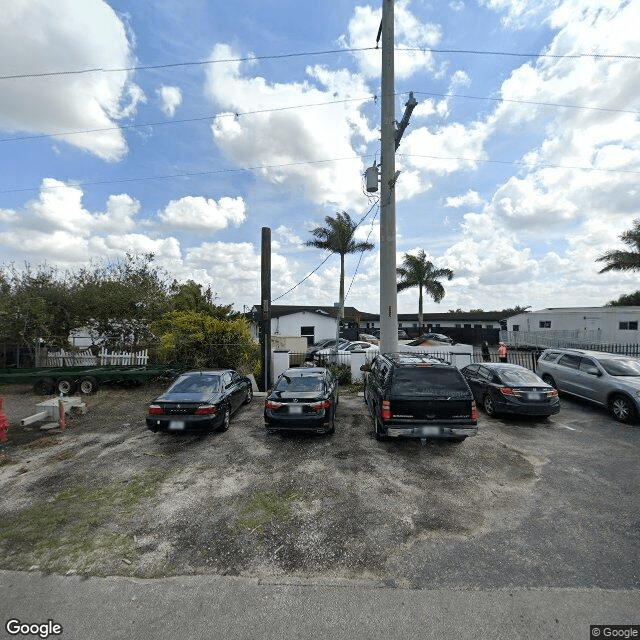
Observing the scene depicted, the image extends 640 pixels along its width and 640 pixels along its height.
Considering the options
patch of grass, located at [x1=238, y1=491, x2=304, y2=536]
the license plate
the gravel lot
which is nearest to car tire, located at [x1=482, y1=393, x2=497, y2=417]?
the gravel lot

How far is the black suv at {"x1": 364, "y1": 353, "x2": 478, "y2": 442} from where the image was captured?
630 cm

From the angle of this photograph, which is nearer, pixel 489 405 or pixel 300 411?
pixel 300 411

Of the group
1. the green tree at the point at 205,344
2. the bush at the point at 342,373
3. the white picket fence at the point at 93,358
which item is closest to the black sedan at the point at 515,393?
the bush at the point at 342,373

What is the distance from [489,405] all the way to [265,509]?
23.2ft

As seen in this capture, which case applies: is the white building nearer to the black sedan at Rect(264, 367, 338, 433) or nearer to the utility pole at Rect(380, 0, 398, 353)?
the utility pole at Rect(380, 0, 398, 353)

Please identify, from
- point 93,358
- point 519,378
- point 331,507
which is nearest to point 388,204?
point 519,378

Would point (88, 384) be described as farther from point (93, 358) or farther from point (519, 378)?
point (519, 378)

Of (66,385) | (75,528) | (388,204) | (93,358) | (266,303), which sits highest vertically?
(388,204)

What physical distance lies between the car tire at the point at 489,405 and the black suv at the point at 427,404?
3165mm

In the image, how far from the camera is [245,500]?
4.86m

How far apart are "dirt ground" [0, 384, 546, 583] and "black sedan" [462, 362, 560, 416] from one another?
1.35m

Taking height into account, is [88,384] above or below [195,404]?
below

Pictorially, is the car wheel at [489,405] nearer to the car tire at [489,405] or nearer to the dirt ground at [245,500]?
the car tire at [489,405]

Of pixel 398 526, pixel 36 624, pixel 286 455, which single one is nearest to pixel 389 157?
pixel 286 455
